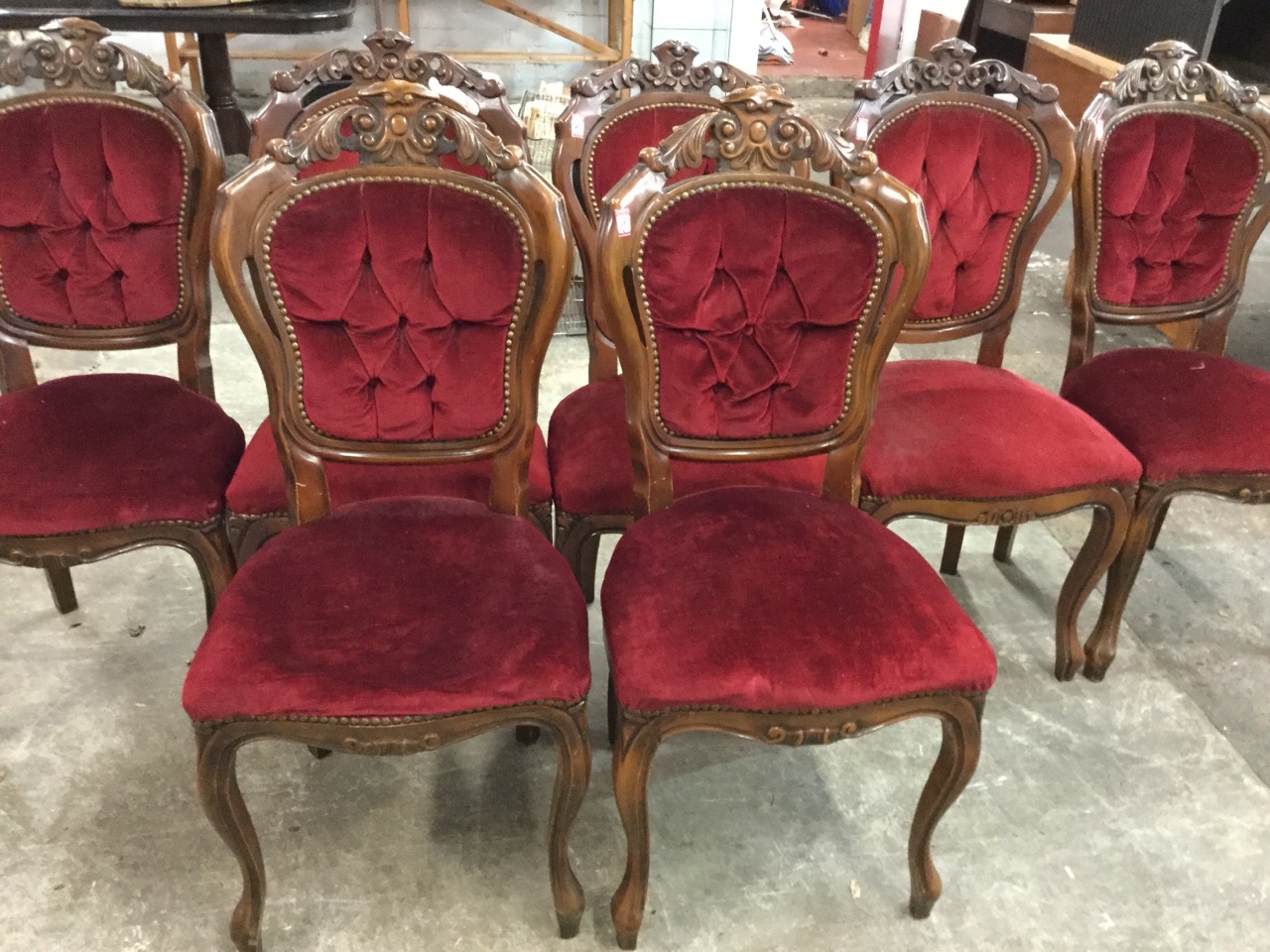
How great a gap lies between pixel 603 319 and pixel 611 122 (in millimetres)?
409

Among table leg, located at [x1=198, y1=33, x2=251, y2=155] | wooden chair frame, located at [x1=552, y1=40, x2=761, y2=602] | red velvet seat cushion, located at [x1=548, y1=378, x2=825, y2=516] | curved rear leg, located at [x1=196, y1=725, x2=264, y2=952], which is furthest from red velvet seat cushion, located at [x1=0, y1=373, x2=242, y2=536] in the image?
table leg, located at [x1=198, y1=33, x2=251, y2=155]

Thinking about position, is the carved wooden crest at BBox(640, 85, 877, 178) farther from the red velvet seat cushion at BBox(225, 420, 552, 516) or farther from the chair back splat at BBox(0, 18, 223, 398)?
the chair back splat at BBox(0, 18, 223, 398)

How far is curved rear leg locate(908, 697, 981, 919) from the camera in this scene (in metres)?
1.28

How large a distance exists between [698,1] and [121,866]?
413 centimetres

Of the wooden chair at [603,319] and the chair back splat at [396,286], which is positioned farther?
the wooden chair at [603,319]

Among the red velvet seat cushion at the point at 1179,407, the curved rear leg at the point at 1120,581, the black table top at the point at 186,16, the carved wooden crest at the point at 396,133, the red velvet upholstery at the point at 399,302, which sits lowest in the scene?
the curved rear leg at the point at 1120,581

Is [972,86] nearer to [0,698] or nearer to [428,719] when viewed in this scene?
[428,719]

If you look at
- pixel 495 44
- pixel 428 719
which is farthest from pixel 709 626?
pixel 495 44

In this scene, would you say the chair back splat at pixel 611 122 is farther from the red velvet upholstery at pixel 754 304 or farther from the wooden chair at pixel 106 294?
the wooden chair at pixel 106 294

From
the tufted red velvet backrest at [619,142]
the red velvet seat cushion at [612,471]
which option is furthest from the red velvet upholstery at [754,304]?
the tufted red velvet backrest at [619,142]

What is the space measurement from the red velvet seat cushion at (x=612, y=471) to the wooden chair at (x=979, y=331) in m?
0.13

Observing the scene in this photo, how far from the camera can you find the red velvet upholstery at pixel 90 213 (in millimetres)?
1641

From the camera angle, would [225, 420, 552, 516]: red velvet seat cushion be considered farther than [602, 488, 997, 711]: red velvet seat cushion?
Yes

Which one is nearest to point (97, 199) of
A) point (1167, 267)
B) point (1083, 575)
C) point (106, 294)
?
point (106, 294)
